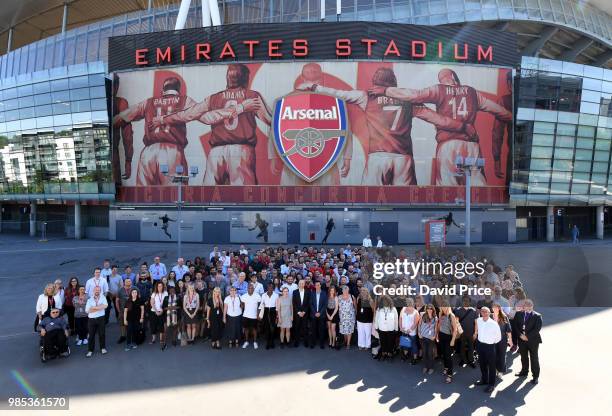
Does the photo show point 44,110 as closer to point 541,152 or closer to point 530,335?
point 530,335

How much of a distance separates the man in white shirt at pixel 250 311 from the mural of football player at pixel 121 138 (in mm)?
26964

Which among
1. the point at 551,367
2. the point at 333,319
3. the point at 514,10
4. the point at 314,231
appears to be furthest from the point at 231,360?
the point at 514,10

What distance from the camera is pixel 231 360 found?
8227mm

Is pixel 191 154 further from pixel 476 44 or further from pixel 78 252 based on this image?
pixel 476 44

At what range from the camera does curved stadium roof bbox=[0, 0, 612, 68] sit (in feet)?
115

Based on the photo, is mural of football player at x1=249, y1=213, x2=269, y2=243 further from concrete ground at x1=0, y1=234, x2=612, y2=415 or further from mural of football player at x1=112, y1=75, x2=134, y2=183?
concrete ground at x1=0, y1=234, x2=612, y2=415

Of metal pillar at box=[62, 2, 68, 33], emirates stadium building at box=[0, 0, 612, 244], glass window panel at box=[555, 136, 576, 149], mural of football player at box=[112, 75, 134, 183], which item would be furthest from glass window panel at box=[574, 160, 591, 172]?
metal pillar at box=[62, 2, 68, 33]

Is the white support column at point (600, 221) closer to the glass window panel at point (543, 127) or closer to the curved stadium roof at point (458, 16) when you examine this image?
the glass window panel at point (543, 127)

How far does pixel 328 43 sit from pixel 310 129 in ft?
25.5

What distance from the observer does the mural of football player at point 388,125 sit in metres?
28.6

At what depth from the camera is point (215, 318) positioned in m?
8.92

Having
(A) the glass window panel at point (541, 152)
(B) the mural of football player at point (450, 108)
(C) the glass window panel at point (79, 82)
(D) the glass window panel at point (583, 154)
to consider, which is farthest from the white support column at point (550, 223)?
(C) the glass window panel at point (79, 82)

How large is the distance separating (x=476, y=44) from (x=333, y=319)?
31007 mm

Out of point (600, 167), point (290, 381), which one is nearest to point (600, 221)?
point (600, 167)
